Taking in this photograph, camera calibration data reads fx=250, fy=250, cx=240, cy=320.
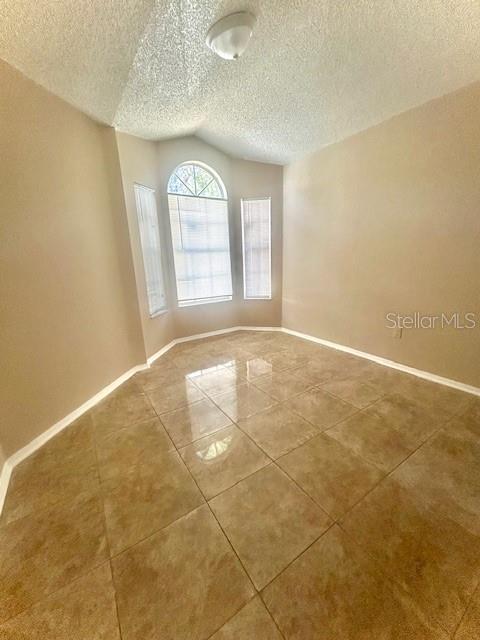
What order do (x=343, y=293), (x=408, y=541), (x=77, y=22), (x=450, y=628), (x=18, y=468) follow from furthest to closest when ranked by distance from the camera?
1. (x=343, y=293)
2. (x=18, y=468)
3. (x=77, y=22)
4. (x=408, y=541)
5. (x=450, y=628)

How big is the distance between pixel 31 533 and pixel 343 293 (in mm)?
3298

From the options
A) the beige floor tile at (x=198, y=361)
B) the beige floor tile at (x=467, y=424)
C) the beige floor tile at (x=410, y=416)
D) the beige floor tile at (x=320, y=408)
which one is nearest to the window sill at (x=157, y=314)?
the beige floor tile at (x=198, y=361)

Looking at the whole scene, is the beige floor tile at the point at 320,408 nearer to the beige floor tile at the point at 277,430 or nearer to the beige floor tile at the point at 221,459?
the beige floor tile at the point at 277,430

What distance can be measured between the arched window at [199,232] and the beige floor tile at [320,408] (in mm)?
2181

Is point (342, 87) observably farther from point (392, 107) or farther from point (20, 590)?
point (20, 590)

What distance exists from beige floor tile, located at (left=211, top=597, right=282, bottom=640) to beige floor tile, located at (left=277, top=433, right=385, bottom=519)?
0.52 meters

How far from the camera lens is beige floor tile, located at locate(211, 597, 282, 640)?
85 cm

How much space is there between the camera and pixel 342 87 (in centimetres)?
205

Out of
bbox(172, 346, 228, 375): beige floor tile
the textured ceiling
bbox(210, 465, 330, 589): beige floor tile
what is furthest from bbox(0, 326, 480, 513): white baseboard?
the textured ceiling

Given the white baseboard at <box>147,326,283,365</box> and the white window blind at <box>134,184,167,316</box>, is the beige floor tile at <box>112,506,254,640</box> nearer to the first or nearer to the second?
the white baseboard at <box>147,326,283,365</box>

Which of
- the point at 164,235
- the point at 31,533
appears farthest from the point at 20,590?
the point at 164,235

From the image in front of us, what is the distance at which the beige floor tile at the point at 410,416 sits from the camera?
5.83ft

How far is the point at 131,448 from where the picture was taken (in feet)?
5.66

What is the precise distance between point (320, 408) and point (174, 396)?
1.32 metres
